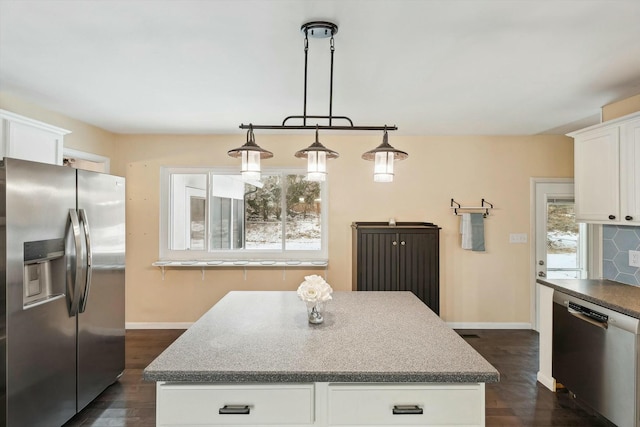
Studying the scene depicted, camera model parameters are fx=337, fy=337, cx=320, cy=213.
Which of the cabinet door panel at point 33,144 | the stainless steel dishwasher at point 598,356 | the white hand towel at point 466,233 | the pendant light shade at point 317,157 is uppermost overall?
the cabinet door panel at point 33,144

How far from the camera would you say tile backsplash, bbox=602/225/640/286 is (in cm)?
269

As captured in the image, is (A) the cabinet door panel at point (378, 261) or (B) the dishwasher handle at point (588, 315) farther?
(A) the cabinet door panel at point (378, 261)

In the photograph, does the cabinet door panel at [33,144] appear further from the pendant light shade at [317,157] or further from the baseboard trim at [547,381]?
the baseboard trim at [547,381]

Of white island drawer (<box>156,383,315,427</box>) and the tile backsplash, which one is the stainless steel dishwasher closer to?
the tile backsplash

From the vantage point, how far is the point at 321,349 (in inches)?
58.6

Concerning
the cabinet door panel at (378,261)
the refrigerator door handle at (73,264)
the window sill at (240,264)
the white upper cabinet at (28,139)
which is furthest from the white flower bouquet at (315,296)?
the white upper cabinet at (28,139)

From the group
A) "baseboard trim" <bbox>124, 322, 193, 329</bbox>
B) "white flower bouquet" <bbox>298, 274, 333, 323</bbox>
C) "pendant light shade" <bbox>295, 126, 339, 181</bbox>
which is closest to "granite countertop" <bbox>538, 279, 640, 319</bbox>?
"white flower bouquet" <bbox>298, 274, 333, 323</bbox>

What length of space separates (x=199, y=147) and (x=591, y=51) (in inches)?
150

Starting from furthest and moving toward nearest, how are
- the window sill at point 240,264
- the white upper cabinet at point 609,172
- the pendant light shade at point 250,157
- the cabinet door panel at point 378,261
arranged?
the window sill at point 240,264 < the cabinet door panel at point 378,261 < the white upper cabinet at point 609,172 < the pendant light shade at point 250,157

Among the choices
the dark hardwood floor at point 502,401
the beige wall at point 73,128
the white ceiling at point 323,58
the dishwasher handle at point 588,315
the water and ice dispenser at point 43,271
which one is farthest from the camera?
the beige wall at point 73,128

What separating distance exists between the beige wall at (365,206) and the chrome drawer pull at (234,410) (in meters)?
2.83

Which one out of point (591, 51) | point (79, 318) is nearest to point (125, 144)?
point (79, 318)

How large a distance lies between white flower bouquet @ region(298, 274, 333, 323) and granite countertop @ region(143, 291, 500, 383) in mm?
61

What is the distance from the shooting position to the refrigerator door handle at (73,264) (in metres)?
2.26
